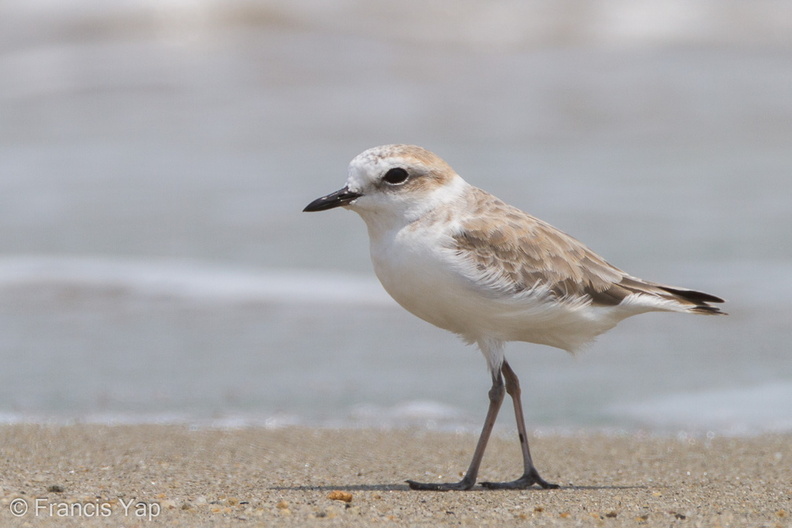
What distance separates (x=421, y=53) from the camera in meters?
19.2

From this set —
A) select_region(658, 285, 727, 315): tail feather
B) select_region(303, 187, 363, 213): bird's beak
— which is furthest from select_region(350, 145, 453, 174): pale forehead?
select_region(658, 285, 727, 315): tail feather

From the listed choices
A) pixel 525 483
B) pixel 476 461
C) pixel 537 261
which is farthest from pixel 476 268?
pixel 525 483

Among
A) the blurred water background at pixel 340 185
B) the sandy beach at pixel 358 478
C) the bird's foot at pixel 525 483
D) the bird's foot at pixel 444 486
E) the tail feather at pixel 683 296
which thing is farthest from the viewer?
the blurred water background at pixel 340 185

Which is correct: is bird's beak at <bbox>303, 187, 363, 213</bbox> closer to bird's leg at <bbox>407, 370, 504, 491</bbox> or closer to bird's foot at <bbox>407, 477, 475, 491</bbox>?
bird's leg at <bbox>407, 370, 504, 491</bbox>

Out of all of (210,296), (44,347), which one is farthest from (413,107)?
(44,347)

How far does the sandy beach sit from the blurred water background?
1.88 ft

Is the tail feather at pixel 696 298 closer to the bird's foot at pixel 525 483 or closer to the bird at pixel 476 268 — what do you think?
the bird at pixel 476 268

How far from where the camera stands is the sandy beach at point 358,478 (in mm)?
3662

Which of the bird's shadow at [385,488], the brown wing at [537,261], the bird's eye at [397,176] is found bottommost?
the bird's shadow at [385,488]

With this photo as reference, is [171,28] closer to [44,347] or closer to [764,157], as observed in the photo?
[764,157]

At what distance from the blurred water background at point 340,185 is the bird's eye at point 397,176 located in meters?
2.10

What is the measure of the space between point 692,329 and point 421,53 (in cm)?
1196

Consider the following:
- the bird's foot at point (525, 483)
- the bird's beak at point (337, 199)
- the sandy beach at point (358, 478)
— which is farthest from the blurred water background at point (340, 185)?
the bird's beak at point (337, 199)

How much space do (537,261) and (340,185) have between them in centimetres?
831
